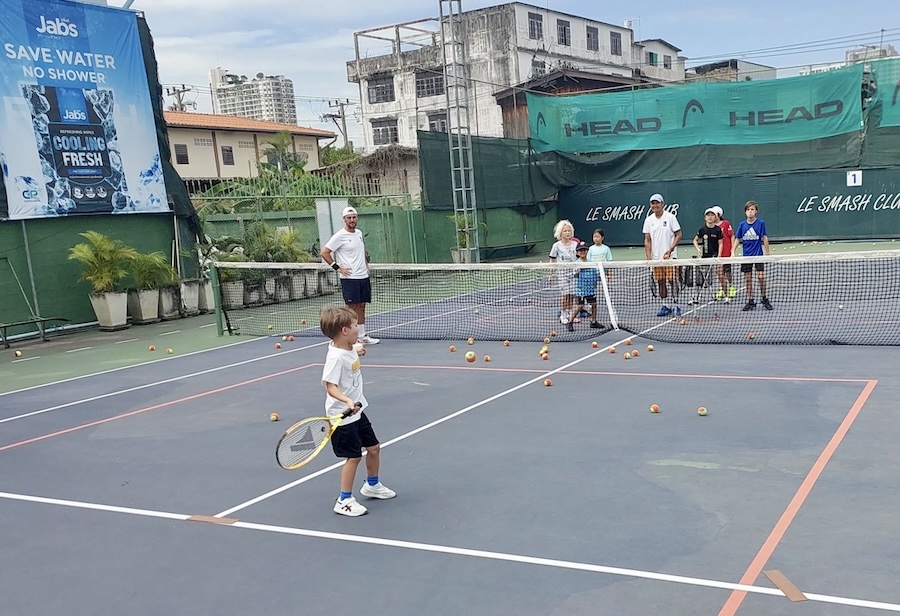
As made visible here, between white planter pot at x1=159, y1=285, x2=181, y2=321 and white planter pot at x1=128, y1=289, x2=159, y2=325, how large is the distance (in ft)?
0.64

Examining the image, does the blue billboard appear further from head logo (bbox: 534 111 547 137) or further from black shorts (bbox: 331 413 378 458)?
head logo (bbox: 534 111 547 137)

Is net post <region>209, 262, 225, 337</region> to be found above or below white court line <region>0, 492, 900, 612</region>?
above

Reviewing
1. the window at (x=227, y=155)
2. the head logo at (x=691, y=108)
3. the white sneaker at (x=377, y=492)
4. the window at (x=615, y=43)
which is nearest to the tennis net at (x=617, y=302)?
the white sneaker at (x=377, y=492)

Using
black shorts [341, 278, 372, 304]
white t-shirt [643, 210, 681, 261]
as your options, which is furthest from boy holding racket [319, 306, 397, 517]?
white t-shirt [643, 210, 681, 261]

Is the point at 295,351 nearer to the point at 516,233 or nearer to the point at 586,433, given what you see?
the point at 586,433

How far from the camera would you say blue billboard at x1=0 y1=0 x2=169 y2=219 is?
13797 mm

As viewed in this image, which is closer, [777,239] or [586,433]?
[586,433]

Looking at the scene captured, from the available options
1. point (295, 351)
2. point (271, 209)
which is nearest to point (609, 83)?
point (271, 209)

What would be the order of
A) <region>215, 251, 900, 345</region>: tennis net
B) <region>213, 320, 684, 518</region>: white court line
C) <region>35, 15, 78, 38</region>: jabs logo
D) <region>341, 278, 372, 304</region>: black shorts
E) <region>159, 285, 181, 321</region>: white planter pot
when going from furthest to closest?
<region>159, 285, 181, 321</region>: white planter pot < <region>35, 15, 78, 38</region>: jabs logo < <region>341, 278, 372, 304</region>: black shorts < <region>215, 251, 900, 345</region>: tennis net < <region>213, 320, 684, 518</region>: white court line

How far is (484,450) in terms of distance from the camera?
6023 millimetres

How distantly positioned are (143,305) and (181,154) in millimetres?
29873

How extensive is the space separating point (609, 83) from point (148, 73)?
90.6 ft

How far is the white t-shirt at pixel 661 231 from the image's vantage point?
11516 millimetres

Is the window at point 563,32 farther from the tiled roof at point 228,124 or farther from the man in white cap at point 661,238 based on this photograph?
the man in white cap at point 661,238
